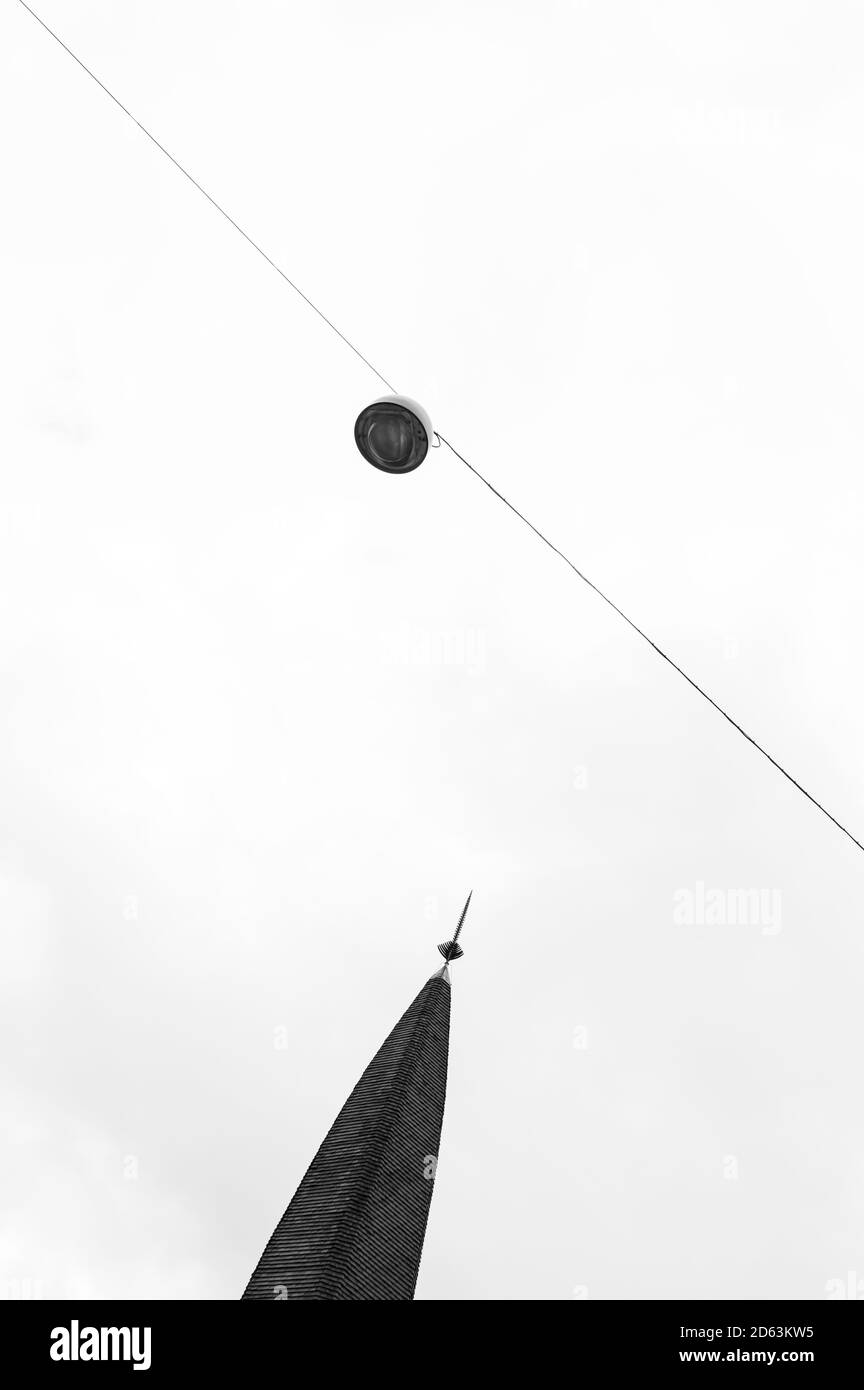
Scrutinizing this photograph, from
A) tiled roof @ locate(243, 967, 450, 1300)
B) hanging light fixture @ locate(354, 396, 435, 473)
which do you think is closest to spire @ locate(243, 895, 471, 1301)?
tiled roof @ locate(243, 967, 450, 1300)

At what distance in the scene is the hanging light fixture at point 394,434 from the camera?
7031 millimetres

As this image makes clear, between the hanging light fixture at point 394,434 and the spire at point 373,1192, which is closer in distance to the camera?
the hanging light fixture at point 394,434

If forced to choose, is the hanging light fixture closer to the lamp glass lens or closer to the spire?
the lamp glass lens

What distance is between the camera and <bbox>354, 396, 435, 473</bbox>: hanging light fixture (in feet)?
23.1

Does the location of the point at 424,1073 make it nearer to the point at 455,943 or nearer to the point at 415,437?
the point at 455,943

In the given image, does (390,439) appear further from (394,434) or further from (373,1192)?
(373,1192)

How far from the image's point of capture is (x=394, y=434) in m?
7.14

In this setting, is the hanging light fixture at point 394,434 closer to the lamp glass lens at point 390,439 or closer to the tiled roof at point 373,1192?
the lamp glass lens at point 390,439

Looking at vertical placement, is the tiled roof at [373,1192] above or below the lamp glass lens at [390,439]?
below

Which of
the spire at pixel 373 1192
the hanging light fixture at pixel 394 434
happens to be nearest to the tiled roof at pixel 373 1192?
the spire at pixel 373 1192

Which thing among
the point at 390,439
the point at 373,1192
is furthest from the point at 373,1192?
the point at 390,439
